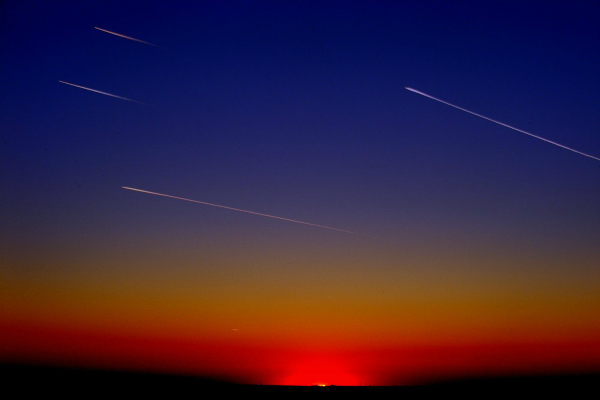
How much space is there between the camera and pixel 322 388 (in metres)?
38.9

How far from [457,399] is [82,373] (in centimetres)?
3616

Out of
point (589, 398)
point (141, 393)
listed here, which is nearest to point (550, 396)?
point (589, 398)

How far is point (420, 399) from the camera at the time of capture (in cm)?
3334

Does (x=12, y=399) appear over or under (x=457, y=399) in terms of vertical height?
under

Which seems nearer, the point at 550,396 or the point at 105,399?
the point at 105,399

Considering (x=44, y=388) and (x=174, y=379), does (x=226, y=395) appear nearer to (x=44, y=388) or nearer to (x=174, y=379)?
(x=44, y=388)

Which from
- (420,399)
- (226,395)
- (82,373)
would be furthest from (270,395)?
(82,373)

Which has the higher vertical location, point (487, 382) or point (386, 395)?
point (487, 382)

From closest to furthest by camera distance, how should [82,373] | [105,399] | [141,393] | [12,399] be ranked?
[12,399] < [105,399] < [141,393] < [82,373]

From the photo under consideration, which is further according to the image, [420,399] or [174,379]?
[174,379]

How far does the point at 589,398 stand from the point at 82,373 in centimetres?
4339

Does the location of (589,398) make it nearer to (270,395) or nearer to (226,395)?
(270,395)

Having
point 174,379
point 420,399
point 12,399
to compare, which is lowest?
point 12,399

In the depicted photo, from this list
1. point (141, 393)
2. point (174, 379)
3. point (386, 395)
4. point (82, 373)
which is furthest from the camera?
point (82, 373)
